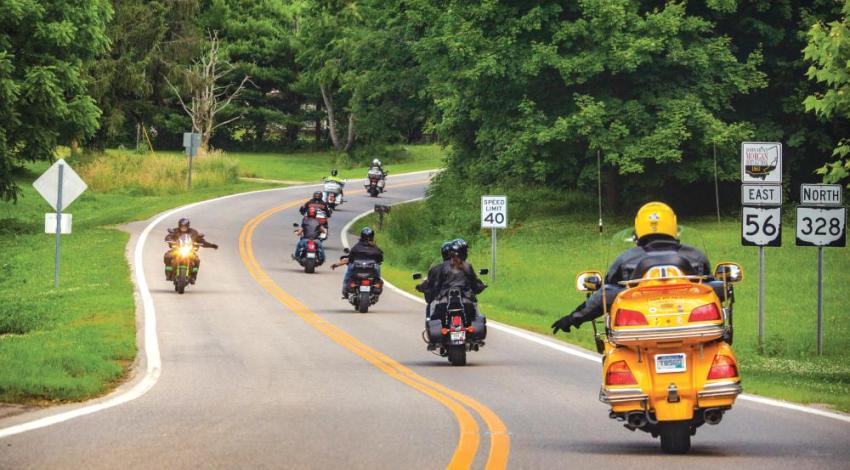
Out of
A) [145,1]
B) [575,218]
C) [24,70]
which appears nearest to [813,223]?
[575,218]

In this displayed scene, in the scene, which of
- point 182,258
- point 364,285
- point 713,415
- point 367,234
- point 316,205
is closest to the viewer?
point 713,415

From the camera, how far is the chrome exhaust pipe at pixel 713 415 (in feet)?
34.1

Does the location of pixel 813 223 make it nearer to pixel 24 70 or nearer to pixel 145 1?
pixel 24 70

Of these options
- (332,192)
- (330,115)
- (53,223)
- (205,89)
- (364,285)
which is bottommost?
(364,285)

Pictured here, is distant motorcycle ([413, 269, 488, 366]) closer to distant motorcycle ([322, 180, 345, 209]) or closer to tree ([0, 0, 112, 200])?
tree ([0, 0, 112, 200])

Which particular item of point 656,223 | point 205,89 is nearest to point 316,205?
point 656,223

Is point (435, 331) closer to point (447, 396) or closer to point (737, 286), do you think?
point (447, 396)

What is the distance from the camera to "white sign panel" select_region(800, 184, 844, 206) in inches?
907

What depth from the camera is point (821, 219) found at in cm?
2289

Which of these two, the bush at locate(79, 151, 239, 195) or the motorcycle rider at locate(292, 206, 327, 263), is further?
the bush at locate(79, 151, 239, 195)

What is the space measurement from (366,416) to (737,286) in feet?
71.5

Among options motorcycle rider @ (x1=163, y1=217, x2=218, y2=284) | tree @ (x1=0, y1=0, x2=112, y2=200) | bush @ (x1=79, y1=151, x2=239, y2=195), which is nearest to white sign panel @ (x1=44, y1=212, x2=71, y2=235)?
motorcycle rider @ (x1=163, y1=217, x2=218, y2=284)

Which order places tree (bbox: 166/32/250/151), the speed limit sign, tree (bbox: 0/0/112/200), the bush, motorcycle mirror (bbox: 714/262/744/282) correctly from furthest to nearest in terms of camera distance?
tree (bbox: 166/32/250/151) → the bush → tree (bbox: 0/0/112/200) → the speed limit sign → motorcycle mirror (bbox: 714/262/744/282)

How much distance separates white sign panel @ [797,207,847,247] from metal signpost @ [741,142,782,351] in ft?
1.30
